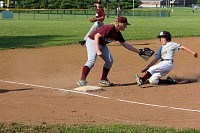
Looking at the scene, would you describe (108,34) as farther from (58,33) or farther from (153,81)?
(58,33)

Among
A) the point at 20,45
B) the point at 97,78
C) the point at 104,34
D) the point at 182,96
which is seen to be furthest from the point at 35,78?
the point at 20,45

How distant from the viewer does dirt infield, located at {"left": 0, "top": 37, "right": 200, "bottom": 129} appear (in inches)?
328

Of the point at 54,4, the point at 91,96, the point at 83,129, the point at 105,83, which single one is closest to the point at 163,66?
the point at 105,83

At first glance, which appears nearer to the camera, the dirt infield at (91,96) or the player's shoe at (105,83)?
the dirt infield at (91,96)

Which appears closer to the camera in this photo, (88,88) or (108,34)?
(88,88)

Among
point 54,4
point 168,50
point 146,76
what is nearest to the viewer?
point 146,76

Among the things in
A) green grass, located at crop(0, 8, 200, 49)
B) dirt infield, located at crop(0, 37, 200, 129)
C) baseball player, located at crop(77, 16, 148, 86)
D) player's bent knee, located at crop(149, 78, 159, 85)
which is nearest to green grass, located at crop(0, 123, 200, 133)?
dirt infield, located at crop(0, 37, 200, 129)

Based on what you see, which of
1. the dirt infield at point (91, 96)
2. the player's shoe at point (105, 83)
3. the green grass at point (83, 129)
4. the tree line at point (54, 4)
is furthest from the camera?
the tree line at point (54, 4)

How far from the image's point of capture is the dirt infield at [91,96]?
8328 mm

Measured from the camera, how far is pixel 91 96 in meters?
10.4

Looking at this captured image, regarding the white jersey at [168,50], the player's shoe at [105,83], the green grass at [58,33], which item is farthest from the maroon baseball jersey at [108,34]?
the green grass at [58,33]

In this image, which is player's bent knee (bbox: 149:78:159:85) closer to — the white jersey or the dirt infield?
the dirt infield

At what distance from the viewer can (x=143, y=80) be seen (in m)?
11.9

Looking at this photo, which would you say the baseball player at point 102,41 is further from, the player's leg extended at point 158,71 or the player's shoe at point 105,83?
the player's leg extended at point 158,71
